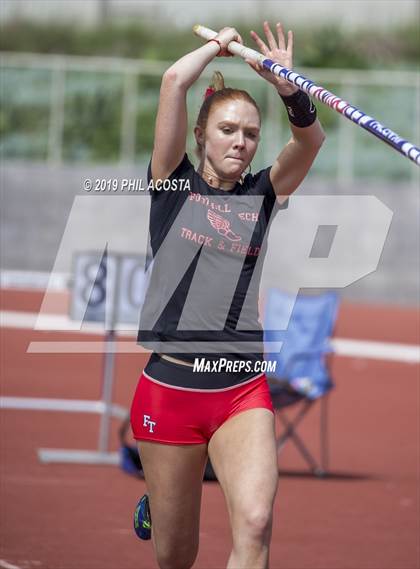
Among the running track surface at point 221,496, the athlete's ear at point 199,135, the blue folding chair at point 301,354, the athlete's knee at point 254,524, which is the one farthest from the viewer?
Result: the blue folding chair at point 301,354

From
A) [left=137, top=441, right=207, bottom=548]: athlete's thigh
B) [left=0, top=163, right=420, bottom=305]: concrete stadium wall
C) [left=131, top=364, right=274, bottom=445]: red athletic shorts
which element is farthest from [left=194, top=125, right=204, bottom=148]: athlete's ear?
[left=0, top=163, right=420, bottom=305]: concrete stadium wall

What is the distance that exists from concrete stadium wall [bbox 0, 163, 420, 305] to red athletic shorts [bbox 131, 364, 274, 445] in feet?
52.6

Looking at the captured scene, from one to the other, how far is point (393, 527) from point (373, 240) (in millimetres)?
13400

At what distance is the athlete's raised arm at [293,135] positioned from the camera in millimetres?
4719

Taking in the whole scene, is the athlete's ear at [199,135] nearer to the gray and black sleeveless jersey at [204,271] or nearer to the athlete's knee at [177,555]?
the gray and black sleeveless jersey at [204,271]

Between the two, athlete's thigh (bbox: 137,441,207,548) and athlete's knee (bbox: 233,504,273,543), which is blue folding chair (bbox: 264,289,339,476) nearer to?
athlete's thigh (bbox: 137,441,207,548)

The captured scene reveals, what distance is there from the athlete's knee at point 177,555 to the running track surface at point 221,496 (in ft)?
5.48

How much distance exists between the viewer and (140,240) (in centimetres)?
2125

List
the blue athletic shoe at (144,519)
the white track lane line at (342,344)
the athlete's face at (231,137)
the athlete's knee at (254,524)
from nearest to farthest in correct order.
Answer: the athlete's knee at (254,524) → the athlete's face at (231,137) → the blue athletic shoe at (144,519) → the white track lane line at (342,344)

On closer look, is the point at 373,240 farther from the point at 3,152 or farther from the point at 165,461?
the point at 165,461

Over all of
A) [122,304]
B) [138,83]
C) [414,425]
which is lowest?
[414,425]

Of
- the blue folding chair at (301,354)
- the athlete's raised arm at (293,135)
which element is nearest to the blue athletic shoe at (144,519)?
the athlete's raised arm at (293,135)

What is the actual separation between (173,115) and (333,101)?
0.62 m

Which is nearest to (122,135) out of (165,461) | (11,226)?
(11,226)
